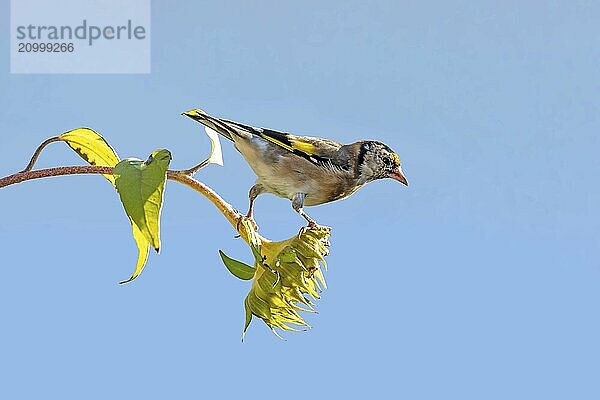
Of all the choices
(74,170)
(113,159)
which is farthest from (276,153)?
(74,170)

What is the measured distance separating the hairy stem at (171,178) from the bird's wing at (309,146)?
0.24m

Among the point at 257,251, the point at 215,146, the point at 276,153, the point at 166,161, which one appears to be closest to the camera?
the point at 166,161

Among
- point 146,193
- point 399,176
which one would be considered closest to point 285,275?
point 146,193

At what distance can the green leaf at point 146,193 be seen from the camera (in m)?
0.50

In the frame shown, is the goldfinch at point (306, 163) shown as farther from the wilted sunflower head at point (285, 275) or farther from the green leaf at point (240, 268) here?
the green leaf at point (240, 268)

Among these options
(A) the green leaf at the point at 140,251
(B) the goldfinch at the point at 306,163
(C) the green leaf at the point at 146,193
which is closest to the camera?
(C) the green leaf at the point at 146,193

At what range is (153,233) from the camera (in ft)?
1.67

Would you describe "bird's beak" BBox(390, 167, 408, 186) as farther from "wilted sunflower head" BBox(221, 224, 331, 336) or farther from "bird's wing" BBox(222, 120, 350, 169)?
"wilted sunflower head" BBox(221, 224, 331, 336)

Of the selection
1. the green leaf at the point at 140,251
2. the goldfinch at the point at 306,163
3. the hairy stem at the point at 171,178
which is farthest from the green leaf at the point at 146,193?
the goldfinch at the point at 306,163

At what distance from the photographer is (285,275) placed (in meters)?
0.69

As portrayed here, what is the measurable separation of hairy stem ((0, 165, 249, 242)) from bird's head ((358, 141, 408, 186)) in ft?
1.08

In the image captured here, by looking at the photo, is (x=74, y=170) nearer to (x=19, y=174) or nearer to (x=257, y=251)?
(x=19, y=174)

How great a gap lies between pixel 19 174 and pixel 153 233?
0.12 metres

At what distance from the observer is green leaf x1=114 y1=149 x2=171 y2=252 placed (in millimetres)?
503
